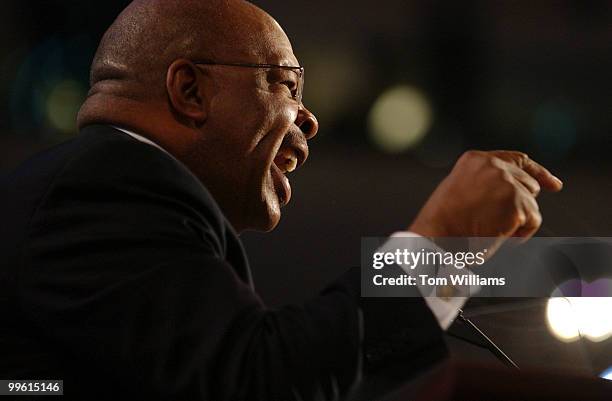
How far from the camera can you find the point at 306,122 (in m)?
1.37

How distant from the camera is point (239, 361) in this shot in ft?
2.63

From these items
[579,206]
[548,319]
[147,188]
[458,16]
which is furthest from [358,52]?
[147,188]

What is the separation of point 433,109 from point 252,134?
0.49m

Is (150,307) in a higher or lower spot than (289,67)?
lower

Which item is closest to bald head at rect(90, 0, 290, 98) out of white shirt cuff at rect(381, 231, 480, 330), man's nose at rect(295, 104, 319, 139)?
man's nose at rect(295, 104, 319, 139)

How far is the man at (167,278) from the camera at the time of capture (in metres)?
0.81

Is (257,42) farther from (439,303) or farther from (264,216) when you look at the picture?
(439,303)

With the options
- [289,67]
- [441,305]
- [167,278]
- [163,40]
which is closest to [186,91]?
[163,40]

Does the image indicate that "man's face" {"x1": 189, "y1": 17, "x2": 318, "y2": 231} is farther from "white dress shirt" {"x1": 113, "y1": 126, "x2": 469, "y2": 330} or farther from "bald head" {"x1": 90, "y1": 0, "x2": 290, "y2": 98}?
"white dress shirt" {"x1": 113, "y1": 126, "x2": 469, "y2": 330}

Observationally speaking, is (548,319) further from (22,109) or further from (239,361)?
(22,109)

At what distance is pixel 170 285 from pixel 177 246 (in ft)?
0.17

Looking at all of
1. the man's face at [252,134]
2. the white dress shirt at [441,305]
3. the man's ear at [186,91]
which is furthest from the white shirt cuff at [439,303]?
the man's ear at [186,91]

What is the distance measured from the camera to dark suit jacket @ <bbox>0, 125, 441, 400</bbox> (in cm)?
81

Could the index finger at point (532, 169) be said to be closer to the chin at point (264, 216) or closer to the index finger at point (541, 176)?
the index finger at point (541, 176)
